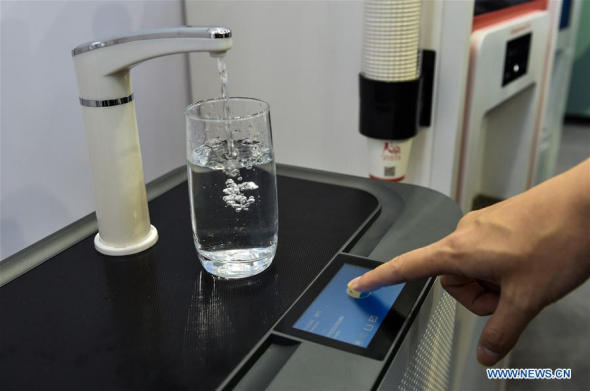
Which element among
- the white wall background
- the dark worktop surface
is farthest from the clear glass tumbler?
the white wall background

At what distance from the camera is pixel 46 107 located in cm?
89

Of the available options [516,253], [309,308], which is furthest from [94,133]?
[516,253]

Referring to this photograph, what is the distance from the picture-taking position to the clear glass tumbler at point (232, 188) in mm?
567

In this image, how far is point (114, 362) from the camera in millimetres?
488

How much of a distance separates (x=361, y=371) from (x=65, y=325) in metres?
0.27

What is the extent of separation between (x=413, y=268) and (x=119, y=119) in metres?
0.34

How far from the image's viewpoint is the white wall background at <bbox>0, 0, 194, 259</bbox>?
83cm

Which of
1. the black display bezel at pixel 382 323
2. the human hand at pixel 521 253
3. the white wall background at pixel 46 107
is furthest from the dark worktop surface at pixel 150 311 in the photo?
the white wall background at pixel 46 107

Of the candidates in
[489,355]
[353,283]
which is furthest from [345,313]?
[489,355]

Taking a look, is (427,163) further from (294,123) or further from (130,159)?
(130,159)

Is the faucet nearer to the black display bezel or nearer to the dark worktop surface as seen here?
the dark worktop surface

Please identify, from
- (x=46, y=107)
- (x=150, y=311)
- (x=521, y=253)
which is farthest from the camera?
(x=46, y=107)

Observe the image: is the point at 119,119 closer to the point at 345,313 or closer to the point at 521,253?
the point at 345,313

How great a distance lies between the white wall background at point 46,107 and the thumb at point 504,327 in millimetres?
695
